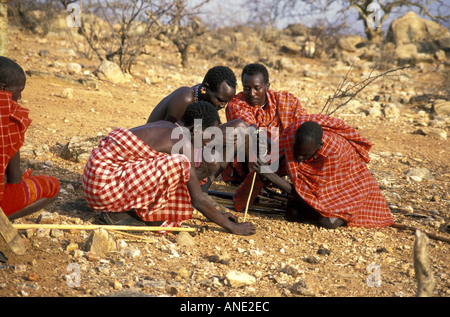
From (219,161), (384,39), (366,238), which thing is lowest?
(366,238)

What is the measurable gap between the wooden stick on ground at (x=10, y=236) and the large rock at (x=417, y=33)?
12.7 meters

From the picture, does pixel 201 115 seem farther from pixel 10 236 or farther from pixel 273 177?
pixel 10 236

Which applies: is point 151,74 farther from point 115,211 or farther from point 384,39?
point 384,39

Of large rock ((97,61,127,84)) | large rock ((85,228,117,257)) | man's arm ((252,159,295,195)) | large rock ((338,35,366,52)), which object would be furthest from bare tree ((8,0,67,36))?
large rock ((85,228,117,257))

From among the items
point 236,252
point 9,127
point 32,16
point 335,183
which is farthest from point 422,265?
→ point 32,16

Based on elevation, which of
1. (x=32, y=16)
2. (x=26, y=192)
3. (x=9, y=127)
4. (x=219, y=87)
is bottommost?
(x=26, y=192)

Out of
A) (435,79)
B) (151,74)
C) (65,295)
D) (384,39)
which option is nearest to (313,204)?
(65,295)

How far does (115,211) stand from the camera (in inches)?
122

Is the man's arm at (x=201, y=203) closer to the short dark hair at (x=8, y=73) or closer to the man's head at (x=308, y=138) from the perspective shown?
the man's head at (x=308, y=138)

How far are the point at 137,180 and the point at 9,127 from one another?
797 millimetres

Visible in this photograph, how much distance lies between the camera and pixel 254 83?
13.2 ft

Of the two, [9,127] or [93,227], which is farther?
[93,227]

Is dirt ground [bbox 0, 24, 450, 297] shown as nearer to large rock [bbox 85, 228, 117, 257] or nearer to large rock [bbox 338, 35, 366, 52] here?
large rock [bbox 85, 228, 117, 257]
